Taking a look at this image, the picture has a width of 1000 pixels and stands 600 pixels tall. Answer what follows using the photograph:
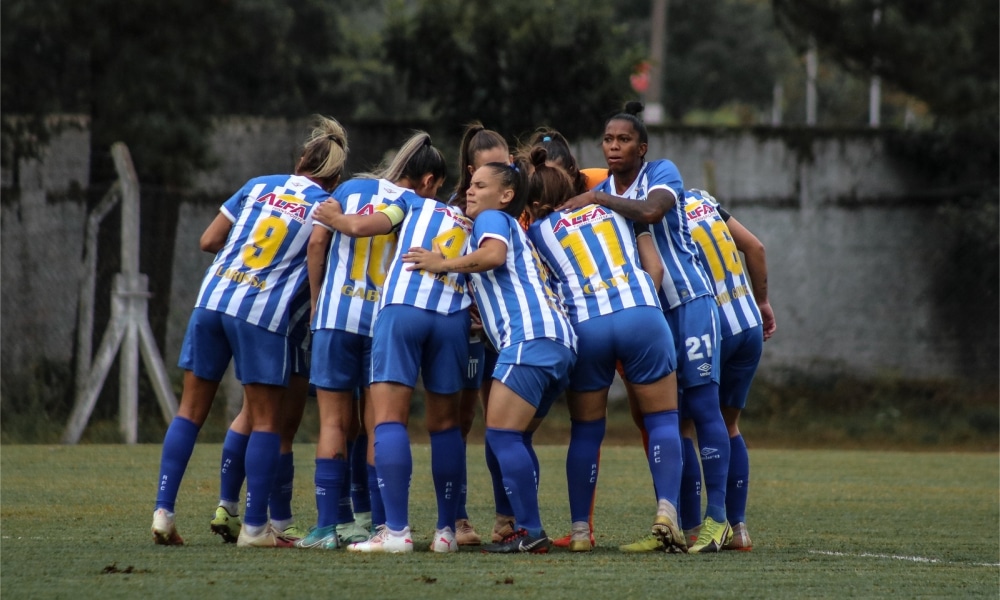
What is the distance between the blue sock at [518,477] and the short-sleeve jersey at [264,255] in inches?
46.7

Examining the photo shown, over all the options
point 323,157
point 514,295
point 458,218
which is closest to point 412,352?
point 514,295

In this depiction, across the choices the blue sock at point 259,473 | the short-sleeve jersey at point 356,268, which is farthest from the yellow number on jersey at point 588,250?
the blue sock at point 259,473

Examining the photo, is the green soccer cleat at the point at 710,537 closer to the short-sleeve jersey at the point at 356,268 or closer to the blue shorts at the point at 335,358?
the blue shorts at the point at 335,358

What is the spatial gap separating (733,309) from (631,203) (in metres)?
0.79

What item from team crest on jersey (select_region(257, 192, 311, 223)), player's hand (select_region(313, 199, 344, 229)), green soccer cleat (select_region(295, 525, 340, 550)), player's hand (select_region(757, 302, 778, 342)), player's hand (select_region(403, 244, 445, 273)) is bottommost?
green soccer cleat (select_region(295, 525, 340, 550))

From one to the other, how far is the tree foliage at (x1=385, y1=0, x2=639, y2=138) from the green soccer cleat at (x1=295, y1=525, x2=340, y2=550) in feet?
33.7

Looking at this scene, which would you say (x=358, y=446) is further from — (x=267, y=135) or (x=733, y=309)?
(x=267, y=135)

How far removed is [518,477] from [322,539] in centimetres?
95

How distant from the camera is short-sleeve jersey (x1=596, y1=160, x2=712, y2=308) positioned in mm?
6078

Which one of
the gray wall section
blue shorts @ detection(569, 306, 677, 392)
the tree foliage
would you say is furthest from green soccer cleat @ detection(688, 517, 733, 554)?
the gray wall section

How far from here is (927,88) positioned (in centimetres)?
1717

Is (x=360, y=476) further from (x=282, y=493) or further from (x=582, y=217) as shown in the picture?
(x=582, y=217)

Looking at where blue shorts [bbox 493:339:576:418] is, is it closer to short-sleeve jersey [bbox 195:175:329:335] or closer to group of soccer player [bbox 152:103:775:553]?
group of soccer player [bbox 152:103:775:553]

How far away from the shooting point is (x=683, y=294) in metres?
6.07
